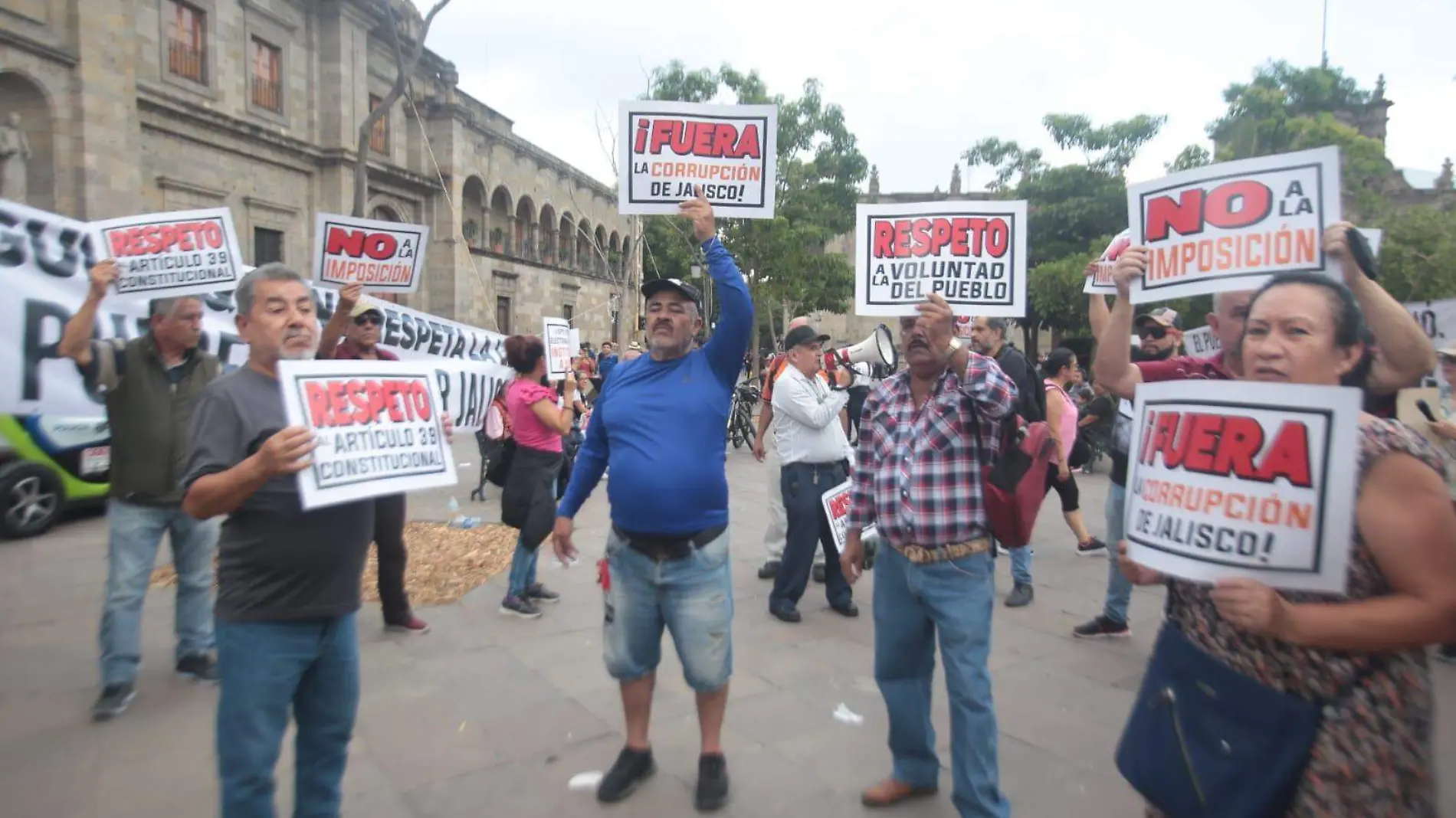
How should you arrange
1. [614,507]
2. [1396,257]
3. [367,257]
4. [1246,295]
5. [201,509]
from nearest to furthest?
[201,509]
[1246,295]
[614,507]
[367,257]
[1396,257]

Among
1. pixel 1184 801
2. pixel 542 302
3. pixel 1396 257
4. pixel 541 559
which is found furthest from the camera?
pixel 542 302

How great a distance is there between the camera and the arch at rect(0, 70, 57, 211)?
47.4ft

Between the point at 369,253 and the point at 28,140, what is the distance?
13222 mm

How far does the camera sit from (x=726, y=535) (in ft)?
11.2

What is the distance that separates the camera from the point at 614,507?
3324 mm

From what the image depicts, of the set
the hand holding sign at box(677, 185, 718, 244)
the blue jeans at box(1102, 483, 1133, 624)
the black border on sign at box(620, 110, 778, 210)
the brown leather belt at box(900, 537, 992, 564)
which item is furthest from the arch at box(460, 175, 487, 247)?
the brown leather belt at box(900, 537, 992, 564)

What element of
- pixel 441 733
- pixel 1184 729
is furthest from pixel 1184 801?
pixel 441 733

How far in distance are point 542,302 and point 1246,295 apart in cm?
3107

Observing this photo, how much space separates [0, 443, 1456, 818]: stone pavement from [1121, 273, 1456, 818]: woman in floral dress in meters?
1.75

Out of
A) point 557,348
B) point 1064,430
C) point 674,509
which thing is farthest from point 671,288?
point 557,348

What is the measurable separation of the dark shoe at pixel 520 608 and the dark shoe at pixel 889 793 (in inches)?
120

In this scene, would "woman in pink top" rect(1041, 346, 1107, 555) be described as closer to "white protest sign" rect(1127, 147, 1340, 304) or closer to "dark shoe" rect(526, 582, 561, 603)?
"white protest sign" rect(1127, 147, 1340, 304)

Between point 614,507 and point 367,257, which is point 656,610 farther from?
point 367,257

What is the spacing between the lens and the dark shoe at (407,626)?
5.38 m
